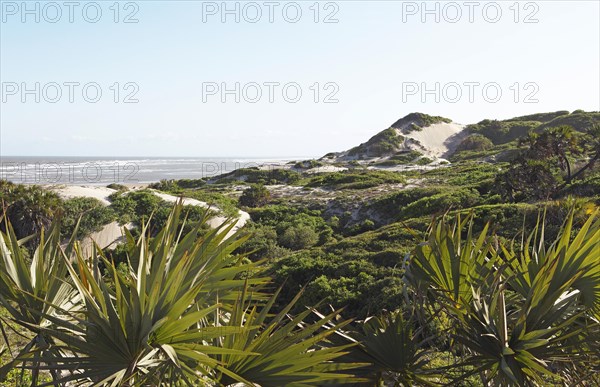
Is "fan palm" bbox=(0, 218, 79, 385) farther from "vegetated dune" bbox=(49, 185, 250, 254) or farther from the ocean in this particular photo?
the ocean

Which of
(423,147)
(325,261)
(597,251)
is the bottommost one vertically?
(325,261)

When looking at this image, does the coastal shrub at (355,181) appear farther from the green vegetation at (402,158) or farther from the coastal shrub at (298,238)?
the green vegetation at (402,158)

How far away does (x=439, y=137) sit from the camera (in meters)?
83.9

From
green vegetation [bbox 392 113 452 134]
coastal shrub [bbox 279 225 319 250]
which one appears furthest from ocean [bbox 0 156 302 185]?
coastal shrub [bbox 279 225 319 250]

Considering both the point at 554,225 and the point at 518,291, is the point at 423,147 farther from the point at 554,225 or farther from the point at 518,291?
the point at 518,291

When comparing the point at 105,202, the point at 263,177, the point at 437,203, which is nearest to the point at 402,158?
the point at 263,177

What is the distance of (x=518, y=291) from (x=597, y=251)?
2.38ft

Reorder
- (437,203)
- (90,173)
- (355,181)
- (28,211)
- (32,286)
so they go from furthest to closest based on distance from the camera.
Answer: (90,173), (355,181), (437,203), (28,211), (32,286)

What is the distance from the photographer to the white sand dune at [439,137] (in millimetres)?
79744

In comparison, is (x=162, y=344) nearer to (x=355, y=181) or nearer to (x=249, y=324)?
(x=249, y=324)

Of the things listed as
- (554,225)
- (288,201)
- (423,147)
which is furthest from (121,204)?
(423,147)

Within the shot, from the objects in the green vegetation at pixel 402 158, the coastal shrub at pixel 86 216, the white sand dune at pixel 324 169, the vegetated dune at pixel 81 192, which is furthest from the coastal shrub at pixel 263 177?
the coastal shrub at pixel 86 216

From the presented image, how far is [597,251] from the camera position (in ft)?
12.3

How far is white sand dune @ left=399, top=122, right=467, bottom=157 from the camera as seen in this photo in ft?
262
